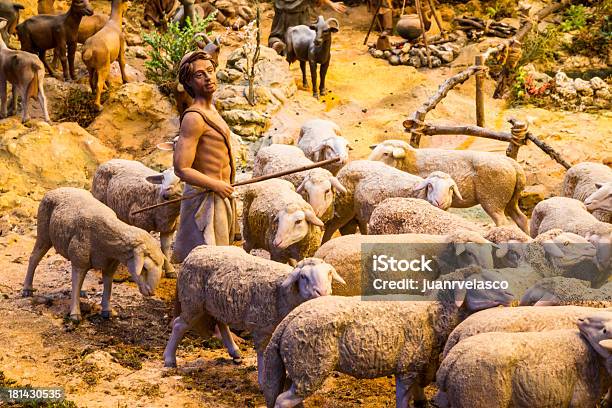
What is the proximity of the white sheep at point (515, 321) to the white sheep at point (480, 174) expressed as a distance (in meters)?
4.19

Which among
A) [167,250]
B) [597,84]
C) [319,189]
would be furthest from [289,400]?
[597,84]

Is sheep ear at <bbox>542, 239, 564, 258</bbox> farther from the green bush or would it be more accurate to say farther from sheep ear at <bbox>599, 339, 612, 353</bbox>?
the green bush

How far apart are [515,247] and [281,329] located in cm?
240

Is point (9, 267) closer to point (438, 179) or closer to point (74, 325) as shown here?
point (74, 325)

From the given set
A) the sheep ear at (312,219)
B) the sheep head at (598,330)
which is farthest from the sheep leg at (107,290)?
the sheep head at (598,330)

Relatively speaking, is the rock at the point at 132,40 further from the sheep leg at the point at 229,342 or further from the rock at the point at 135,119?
the sheep leg at the point at 229,342

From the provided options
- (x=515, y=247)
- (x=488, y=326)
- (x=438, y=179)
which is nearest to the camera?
(x=488, y=326)

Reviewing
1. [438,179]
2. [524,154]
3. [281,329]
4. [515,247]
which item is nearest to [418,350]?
[281,329]

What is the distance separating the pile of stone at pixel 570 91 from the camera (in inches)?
605

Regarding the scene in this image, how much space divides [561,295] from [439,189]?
9.28 ft

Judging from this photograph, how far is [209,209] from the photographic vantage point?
8.20 m

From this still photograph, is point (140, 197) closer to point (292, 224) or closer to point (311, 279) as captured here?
point (292, 224)

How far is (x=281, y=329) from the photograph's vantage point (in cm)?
643

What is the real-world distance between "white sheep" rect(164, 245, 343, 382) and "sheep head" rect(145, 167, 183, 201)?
2065 millimetres
